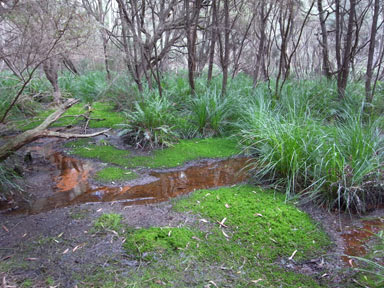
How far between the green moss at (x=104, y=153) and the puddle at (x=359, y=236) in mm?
2516

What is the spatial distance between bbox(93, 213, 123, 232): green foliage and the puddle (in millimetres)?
1597

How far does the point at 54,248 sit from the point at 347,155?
2637 mm

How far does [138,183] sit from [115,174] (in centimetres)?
34

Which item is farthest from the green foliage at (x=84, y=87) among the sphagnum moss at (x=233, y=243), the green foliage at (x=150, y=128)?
the sphagnum moss at (x=233, y=243)

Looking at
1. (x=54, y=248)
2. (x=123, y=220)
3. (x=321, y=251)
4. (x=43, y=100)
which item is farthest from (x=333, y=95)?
(x=43, y=100)

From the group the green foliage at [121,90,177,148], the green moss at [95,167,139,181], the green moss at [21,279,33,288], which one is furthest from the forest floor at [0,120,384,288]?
the green foliage at [121,90,177,148]

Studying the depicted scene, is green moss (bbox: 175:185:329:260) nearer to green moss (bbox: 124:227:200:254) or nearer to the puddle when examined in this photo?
the puddle

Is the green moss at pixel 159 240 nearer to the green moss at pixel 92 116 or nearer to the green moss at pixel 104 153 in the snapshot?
the green moss at pixel 104 153

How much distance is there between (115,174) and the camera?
10.8ft

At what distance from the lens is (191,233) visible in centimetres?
212

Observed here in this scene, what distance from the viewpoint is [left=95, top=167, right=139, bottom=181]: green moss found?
126 inches

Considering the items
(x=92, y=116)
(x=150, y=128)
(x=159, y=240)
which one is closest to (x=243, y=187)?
(x=159, y=240)

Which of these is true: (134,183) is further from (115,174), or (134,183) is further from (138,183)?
(115,174)

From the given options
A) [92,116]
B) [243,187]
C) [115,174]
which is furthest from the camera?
[92,116]
